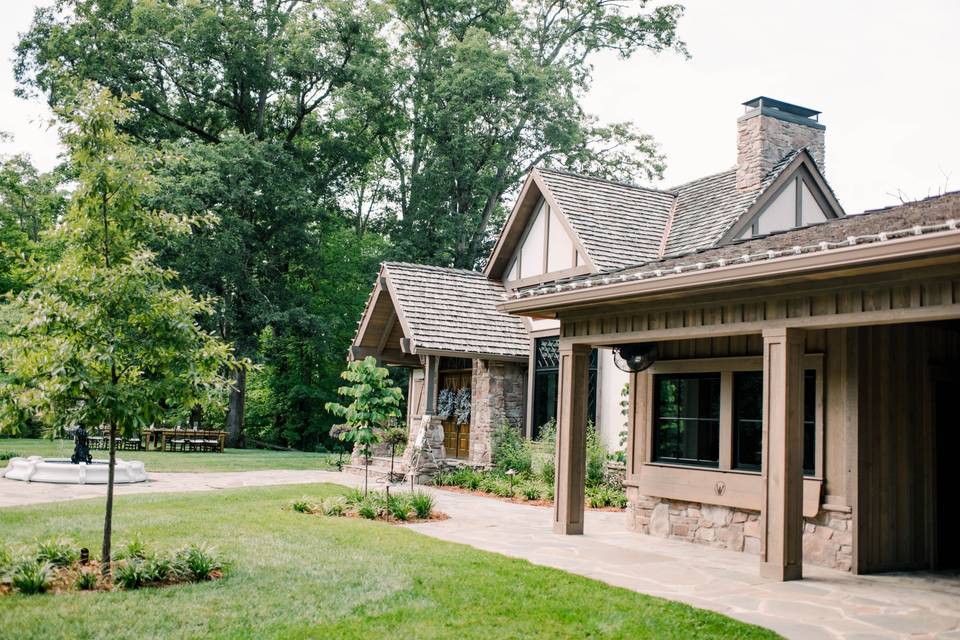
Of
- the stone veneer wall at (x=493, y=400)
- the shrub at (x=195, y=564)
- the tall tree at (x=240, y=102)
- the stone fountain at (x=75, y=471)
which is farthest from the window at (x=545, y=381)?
the tall tree at (x=240, y=102)

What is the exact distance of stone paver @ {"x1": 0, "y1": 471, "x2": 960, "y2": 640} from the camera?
652cm

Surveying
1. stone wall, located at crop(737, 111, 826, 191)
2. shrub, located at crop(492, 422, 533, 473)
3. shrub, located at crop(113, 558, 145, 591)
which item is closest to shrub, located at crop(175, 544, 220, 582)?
shrub, located at crop(113, 558, 145, 591)

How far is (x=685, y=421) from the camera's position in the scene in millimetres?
10914

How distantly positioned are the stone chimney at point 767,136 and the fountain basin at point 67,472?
13.3m

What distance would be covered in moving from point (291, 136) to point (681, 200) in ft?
61.9

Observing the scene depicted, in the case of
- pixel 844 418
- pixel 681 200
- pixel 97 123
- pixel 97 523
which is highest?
pixel 681 200

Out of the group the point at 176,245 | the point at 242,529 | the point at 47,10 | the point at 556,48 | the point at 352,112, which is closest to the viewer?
the point at 242,529

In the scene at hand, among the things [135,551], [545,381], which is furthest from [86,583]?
[545,381]

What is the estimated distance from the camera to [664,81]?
35.8 meters

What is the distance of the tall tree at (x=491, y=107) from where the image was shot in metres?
31.4

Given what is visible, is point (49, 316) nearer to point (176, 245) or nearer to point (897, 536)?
point (897, 536)

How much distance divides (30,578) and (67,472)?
392 inches

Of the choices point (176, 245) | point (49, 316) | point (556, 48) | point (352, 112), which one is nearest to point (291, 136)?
point (352, 112)

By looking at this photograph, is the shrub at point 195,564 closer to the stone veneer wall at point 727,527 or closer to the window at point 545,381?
the stone veneer wall at point 727,527
